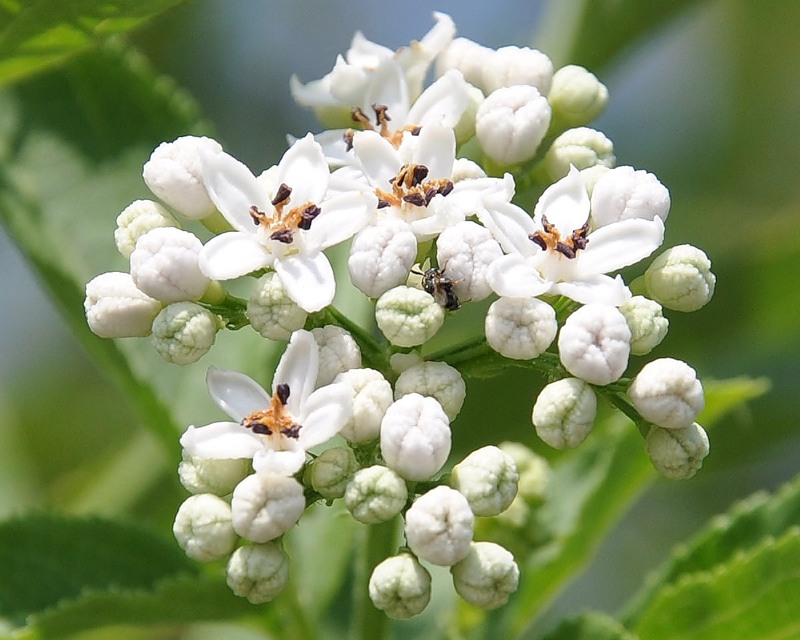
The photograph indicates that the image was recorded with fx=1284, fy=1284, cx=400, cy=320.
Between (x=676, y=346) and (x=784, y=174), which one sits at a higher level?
(x=784, y=174)

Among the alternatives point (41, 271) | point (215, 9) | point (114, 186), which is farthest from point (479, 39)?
point (41, 271)

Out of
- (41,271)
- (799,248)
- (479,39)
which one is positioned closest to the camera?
(41,271)

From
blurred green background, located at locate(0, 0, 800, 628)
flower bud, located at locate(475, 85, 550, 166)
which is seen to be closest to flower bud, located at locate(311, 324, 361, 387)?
flower bud, located at locate(475, 85, 550, 166)

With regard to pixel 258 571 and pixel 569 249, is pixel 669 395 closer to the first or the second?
pixel 569 249

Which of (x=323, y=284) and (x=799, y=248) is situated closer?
(x=323, y=284)

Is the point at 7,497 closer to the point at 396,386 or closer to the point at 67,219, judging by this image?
the point at 67,219

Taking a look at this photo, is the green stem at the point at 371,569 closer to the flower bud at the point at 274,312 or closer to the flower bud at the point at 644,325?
the flower bud at the point at 274,312
